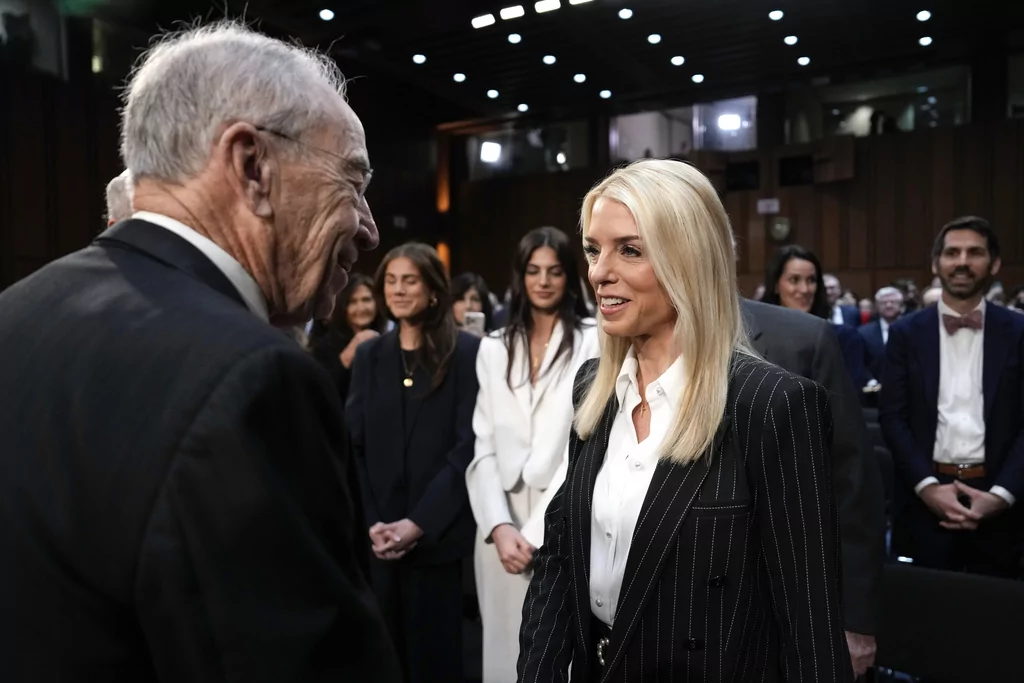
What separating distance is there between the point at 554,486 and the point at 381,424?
2.68ft

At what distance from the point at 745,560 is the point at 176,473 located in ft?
3.29

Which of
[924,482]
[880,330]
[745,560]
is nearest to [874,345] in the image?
[880,330]

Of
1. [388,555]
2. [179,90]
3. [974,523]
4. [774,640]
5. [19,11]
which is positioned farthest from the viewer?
[19,11]

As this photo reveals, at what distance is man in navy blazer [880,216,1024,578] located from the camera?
123 inches

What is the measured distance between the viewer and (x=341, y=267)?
1.05 metres

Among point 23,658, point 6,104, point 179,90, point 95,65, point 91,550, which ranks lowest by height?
point 23,658

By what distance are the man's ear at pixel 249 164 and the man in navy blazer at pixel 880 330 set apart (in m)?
5.96

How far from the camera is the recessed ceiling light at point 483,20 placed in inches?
344

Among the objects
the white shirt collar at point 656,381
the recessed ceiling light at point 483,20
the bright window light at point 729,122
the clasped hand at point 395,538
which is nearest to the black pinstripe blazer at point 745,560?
the white shirt collar at point 656,381

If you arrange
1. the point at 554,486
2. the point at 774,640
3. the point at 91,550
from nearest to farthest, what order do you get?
the point at 91,550, the point at 774,640, the point at 554,486

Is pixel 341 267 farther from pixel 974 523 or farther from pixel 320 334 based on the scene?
pixel 320 334

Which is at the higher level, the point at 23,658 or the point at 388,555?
the point at 23,658

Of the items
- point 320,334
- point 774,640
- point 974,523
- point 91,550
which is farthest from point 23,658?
point 320,334

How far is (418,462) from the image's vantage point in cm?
293
